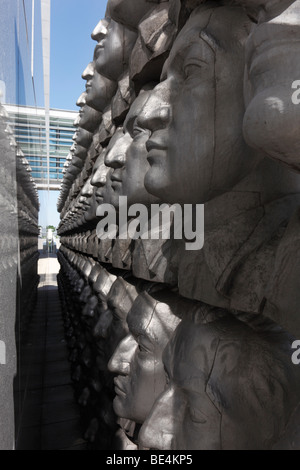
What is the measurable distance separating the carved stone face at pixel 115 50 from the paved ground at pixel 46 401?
1751mm

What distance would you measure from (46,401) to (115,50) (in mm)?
3002

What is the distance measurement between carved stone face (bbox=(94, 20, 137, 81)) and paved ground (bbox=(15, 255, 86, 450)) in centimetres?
175

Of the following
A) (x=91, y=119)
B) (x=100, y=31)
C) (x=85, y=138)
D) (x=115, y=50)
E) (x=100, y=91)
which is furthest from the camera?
(x=85, y=138)

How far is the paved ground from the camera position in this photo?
2.09m

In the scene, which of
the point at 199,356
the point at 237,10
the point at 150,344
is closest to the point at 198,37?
the point at 237,10

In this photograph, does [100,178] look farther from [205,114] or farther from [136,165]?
[205,114]

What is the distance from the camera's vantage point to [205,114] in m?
0.80

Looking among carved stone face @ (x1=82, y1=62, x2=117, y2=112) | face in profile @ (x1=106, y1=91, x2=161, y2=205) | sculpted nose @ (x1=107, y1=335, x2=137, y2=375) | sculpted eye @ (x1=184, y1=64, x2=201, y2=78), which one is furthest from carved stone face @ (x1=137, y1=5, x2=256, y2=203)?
carved stone face @ (x1=82, y1=62, x2=117, y2=112)

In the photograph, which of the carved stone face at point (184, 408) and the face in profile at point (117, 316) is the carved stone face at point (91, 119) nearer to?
the face in profile at point (117, 316)

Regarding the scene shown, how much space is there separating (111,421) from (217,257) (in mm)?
1361

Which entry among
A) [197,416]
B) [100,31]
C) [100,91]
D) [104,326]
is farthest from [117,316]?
[100,31]

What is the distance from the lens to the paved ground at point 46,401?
2.09 meters
